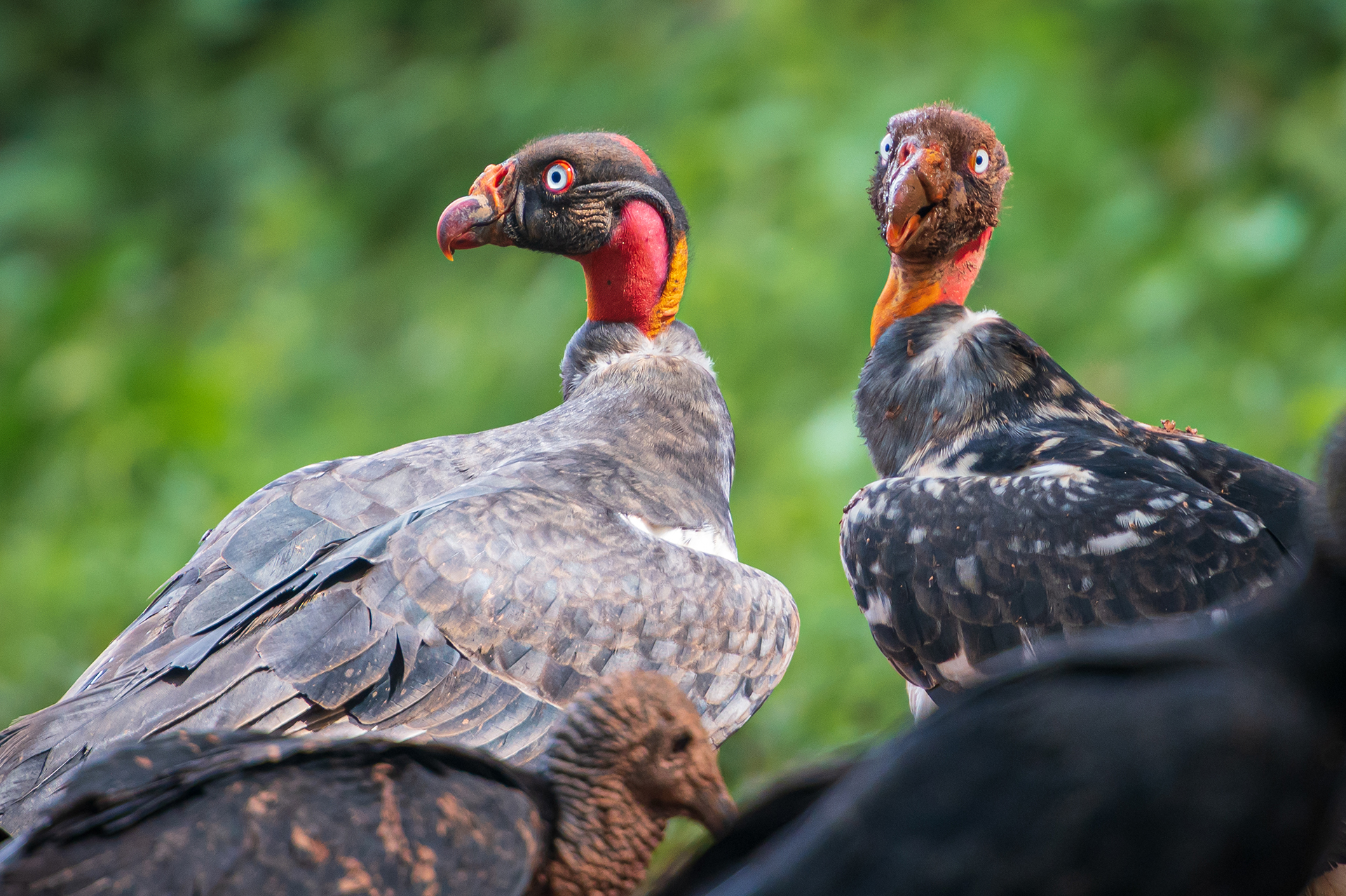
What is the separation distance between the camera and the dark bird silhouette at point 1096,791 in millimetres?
1400

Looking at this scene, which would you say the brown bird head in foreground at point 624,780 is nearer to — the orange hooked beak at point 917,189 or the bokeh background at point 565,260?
the orange hooked beak at point 917,189

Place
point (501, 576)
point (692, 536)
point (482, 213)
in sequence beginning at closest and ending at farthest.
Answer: point (501, 576), point (692, 536), point (482, 213)

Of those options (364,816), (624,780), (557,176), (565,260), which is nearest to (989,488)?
(624,780)

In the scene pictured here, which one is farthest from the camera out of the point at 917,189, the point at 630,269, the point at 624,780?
the point at 630,269

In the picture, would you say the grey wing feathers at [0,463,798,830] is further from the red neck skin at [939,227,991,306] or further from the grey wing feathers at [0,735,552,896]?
the red neck skin at [939,227,991,306]

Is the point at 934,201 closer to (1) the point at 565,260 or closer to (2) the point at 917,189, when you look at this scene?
(2) the point at 917,189

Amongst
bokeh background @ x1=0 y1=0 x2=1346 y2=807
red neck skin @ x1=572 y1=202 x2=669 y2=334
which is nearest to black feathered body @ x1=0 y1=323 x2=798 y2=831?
red neck skin @ x1=572 y1=202 x2=669 y2=334

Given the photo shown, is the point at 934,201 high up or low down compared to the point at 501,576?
up

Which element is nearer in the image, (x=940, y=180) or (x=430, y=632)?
(x=430, y=632)

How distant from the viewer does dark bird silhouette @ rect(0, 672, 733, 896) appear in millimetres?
1690

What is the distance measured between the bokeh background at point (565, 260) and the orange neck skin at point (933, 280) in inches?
50.0

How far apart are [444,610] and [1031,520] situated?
38.8 inches

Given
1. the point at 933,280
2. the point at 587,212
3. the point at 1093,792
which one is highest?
the point at 587,212

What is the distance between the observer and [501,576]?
2484 mm
